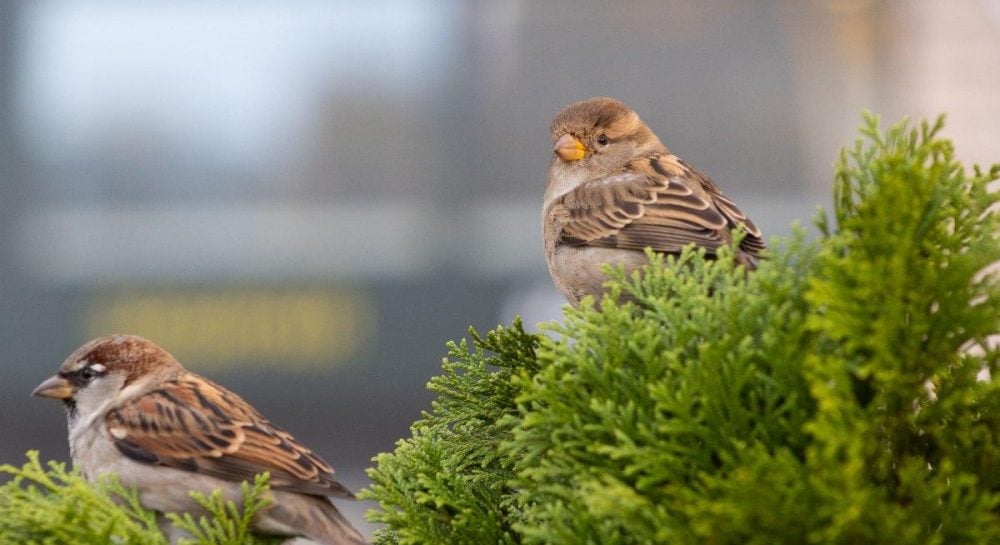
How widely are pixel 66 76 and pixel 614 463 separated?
843 cm

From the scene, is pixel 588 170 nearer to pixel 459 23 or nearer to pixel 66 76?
pixel 459 23

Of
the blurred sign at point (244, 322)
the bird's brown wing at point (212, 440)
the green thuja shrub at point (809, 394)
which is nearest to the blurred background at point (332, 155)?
the blurred sign at point (244, 322)

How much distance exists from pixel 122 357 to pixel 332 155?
21.4 feet

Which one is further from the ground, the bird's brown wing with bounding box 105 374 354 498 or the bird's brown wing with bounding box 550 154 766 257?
the bird's brown wing with bounding box 550 154 766 257

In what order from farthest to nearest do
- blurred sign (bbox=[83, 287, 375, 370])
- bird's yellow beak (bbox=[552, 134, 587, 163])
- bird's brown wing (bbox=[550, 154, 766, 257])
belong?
blurred sign (bbox=[83, 287, 375, 370]), bird's yellow beak (bbox=[552, 134, 587, 163]), bird's brown wing (bbox=[550, 154, 766, 257])

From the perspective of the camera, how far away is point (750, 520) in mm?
1411

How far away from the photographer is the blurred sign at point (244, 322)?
898 centimetres

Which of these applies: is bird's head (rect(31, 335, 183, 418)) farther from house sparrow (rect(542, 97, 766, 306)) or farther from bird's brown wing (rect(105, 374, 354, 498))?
house sparrow (rect(542, 97, 766, 306))

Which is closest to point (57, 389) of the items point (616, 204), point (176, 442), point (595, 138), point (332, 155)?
point (176, 442)

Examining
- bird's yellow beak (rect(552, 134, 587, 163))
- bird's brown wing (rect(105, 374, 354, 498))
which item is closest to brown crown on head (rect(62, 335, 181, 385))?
bird's brown wing (rect(105, 374, 354, 498))

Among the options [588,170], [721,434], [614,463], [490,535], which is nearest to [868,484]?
[721,434]

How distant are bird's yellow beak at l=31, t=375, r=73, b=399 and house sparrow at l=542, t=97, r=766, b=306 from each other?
3.62 feet

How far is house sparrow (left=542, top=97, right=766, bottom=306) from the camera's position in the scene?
305 centimetres

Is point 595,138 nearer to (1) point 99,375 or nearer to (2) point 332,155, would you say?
(1) point 99,375
